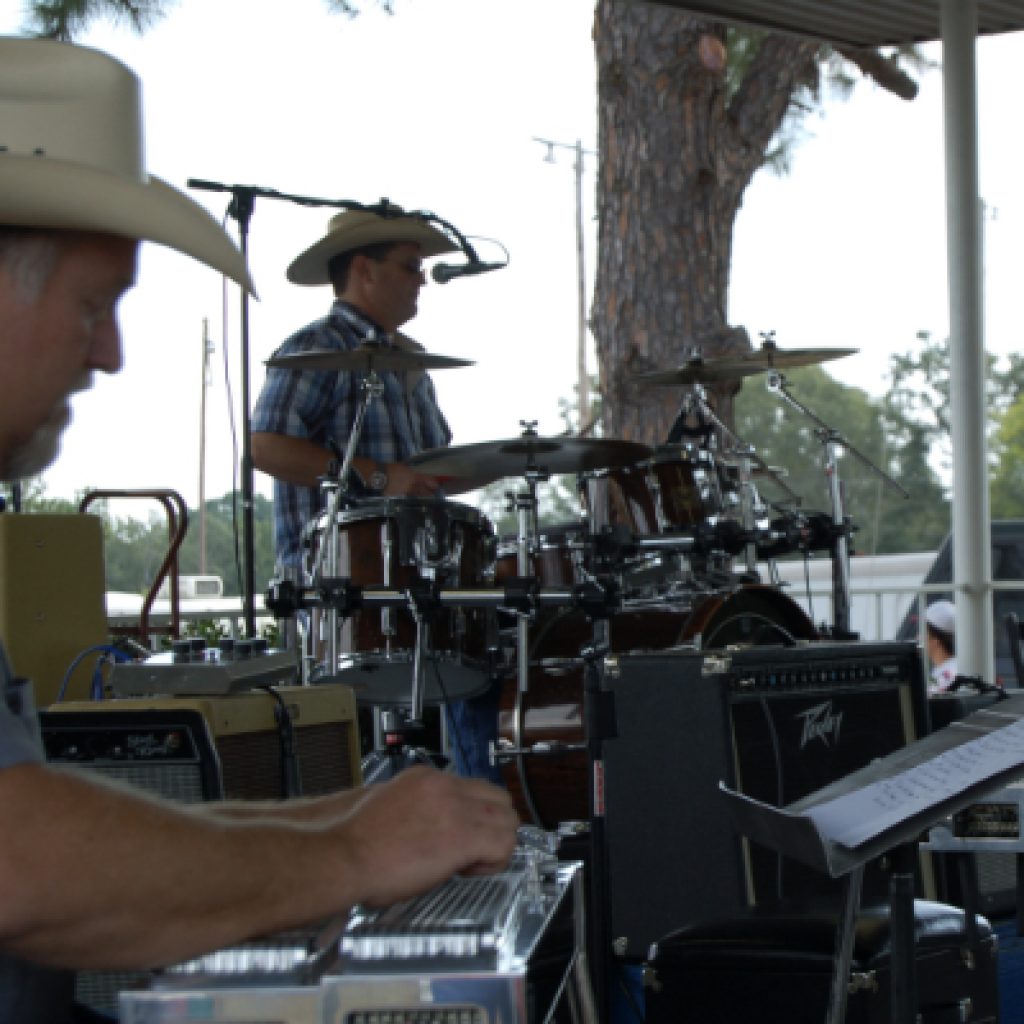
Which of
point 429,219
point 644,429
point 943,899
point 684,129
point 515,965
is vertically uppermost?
point 684,129

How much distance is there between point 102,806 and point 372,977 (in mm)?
224

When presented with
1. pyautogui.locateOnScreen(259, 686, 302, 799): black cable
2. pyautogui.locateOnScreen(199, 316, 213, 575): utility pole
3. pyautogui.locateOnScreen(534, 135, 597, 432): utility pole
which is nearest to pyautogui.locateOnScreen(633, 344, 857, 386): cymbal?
pyautogui.locateOnScreen(259, 686, 302, 799): black cable

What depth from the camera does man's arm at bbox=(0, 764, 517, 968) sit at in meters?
1.06

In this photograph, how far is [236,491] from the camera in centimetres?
434

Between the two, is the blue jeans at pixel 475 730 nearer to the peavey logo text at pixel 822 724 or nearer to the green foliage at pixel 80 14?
the peavey logo text at pixel 822 724

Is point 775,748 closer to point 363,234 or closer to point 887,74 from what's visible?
point 363,234

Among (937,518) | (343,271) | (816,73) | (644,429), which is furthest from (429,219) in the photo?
(937,518)

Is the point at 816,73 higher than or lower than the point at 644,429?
higher

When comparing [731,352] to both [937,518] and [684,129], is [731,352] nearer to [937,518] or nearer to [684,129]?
[684,129]

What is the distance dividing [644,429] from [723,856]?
4.00 metres

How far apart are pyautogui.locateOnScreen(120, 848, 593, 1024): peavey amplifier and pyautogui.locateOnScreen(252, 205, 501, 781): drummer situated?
3.13m

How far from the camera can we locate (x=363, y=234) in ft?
15.3

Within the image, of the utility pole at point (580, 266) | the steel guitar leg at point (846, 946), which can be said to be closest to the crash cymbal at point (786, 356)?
the steel guitar leg at point (846, 946)

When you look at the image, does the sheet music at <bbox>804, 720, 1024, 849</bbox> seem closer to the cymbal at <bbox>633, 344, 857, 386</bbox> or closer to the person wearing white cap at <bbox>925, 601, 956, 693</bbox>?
the cymbal at <bbox>633, 344, 857, 386</bbox>
